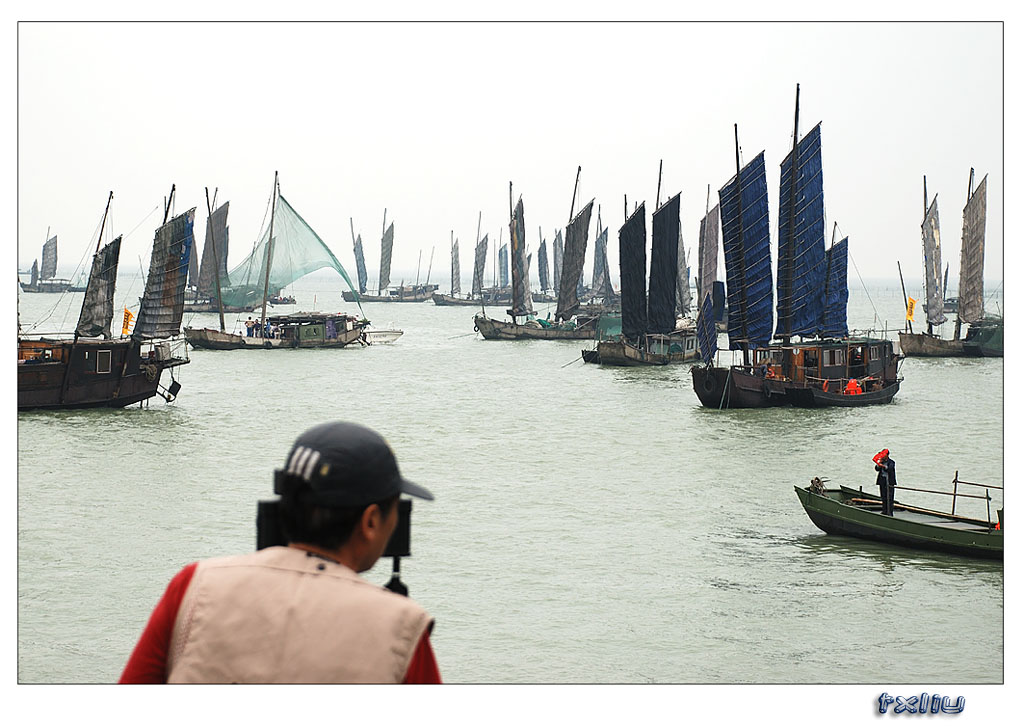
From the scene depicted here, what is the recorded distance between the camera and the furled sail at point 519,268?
171 feet

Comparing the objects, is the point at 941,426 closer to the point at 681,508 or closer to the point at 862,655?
the point at 681,508

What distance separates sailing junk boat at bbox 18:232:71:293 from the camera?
13.9m

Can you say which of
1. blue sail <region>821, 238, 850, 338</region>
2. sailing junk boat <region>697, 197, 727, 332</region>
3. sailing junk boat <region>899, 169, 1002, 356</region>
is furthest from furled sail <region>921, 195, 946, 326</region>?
sailing junk boat <region>697, 197, 727, 332</region>

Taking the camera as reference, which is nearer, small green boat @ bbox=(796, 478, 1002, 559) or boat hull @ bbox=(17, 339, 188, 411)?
small green boat @ bbox=(796, 478, 1002, 559)

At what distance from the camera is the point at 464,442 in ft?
70.8

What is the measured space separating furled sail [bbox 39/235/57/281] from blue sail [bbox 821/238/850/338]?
1641 cm

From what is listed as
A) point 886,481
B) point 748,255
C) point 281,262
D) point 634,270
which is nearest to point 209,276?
point 281,262

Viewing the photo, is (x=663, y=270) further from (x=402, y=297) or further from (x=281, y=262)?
(x=402, y=297)

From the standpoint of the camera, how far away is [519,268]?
2146 inches

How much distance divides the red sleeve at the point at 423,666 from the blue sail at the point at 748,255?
77.9ft

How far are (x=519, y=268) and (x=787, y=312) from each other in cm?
2964

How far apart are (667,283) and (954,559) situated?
25.7m

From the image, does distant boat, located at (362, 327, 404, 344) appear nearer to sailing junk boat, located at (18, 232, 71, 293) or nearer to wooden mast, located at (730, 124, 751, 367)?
wooden mast, located at (730, 124, 751, 367)
